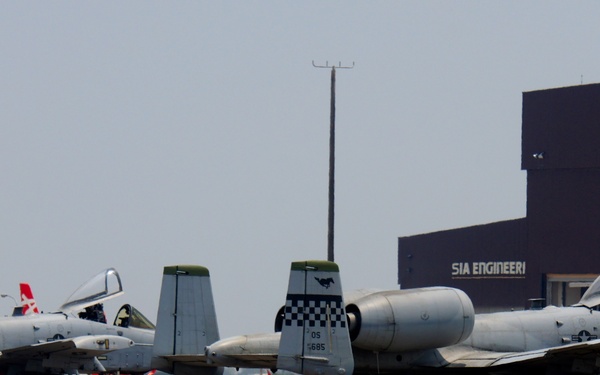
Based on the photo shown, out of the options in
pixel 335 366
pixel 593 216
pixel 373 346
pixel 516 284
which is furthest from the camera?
pixel 516 284

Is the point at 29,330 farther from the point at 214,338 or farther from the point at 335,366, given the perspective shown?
the point at 335,366

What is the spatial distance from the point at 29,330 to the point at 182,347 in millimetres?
9604

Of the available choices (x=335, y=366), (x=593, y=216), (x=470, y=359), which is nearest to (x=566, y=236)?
(x=593, y=216)

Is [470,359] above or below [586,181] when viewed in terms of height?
below

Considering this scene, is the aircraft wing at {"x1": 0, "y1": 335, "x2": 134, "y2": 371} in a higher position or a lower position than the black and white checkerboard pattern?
lower

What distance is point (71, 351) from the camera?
30688 millimetres

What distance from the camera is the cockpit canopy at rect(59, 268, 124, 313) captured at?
33.5 metres

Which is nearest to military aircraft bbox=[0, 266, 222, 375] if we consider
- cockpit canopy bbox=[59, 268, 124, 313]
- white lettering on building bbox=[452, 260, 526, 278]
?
cockpit canopy bbox=[59, 268, 124, 313]

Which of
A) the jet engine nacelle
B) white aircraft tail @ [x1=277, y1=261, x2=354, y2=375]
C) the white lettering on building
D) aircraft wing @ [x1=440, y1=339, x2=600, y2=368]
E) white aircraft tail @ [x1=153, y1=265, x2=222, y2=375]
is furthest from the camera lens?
the white lettering on building

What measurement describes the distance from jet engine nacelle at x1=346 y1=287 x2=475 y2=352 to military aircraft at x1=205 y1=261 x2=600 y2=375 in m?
0.02

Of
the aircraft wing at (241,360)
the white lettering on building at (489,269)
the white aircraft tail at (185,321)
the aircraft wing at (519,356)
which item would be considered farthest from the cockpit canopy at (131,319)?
the white lettering on building at (489,269)

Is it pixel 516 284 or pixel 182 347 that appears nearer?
pixel 182 347

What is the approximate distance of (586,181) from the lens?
52250 millimetres

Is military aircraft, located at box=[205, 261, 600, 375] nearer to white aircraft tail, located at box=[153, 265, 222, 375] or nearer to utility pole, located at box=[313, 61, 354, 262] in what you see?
white aircraft tail, located at box=[153, 265, 222, 375]
